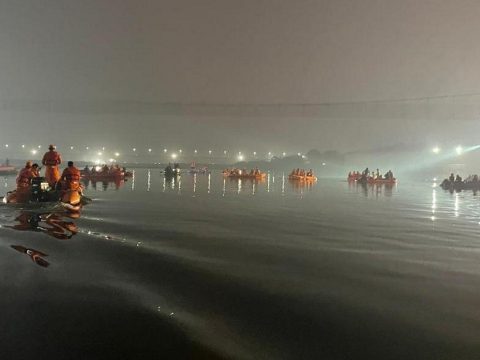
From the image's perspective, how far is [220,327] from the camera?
5.69 metres

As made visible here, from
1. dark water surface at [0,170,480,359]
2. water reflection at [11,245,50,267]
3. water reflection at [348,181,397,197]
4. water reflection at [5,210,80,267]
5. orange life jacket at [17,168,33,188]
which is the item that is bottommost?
dark water surface at [0,170,480,359]

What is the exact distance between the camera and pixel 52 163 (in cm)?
2119

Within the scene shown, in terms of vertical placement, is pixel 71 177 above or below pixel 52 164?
below

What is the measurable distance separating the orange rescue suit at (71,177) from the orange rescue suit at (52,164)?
118 cm

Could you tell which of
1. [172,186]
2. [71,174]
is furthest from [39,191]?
[172,186]

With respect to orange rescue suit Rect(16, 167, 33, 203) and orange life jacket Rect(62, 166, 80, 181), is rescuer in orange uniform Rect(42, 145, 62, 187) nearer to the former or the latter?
orange life jacket Rect(62, 166, 80, 181)

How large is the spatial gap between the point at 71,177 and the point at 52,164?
62.9 inches

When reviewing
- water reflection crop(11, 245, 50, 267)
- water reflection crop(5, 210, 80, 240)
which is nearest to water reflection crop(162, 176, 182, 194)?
water reflection crop(5, 210, 80, 240)

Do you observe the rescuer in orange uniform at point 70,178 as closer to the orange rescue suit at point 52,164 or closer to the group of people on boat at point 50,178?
the group of people on boat at point 50,178

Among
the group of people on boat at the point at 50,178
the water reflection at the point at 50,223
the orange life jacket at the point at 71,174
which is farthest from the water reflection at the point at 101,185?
the water reflection at the point at 50,223

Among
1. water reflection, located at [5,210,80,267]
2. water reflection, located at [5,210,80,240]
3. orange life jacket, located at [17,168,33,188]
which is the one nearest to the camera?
water reflection, located at [5,210,80,267]

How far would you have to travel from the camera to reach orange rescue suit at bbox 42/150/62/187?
21062mm

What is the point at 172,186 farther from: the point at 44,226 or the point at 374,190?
the point at 44,226

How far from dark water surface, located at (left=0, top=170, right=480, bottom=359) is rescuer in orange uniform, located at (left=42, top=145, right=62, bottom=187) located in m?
7.33
